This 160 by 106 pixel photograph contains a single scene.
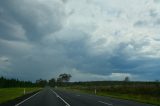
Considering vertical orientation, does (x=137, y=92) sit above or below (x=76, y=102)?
above

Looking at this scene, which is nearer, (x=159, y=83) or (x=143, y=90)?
(x=143, y=90)

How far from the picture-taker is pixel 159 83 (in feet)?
235

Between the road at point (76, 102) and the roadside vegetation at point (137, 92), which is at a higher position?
the roadside vegetation at point (137, 92)

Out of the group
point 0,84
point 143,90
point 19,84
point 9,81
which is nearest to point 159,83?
point 143,90

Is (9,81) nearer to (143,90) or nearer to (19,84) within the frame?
(19,84)

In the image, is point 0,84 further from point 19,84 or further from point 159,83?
point 159,83

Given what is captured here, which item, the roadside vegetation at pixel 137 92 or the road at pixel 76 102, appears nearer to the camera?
the road at pixel 76 102

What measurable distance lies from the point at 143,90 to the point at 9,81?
119 meters

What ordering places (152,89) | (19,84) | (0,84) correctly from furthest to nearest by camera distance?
(19,84)
(0,84)
(152,89)

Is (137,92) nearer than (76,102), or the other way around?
(76,102)

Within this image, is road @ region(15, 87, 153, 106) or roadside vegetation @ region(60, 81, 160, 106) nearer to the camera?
road @ region(15, 87, 153, 106)

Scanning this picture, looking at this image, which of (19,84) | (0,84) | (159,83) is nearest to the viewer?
(159,83)

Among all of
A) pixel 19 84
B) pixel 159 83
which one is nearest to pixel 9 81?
pixel 19 84

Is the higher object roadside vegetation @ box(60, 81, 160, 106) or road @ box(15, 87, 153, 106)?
roadside vegetation @ box(60, 81, 160, 106)
